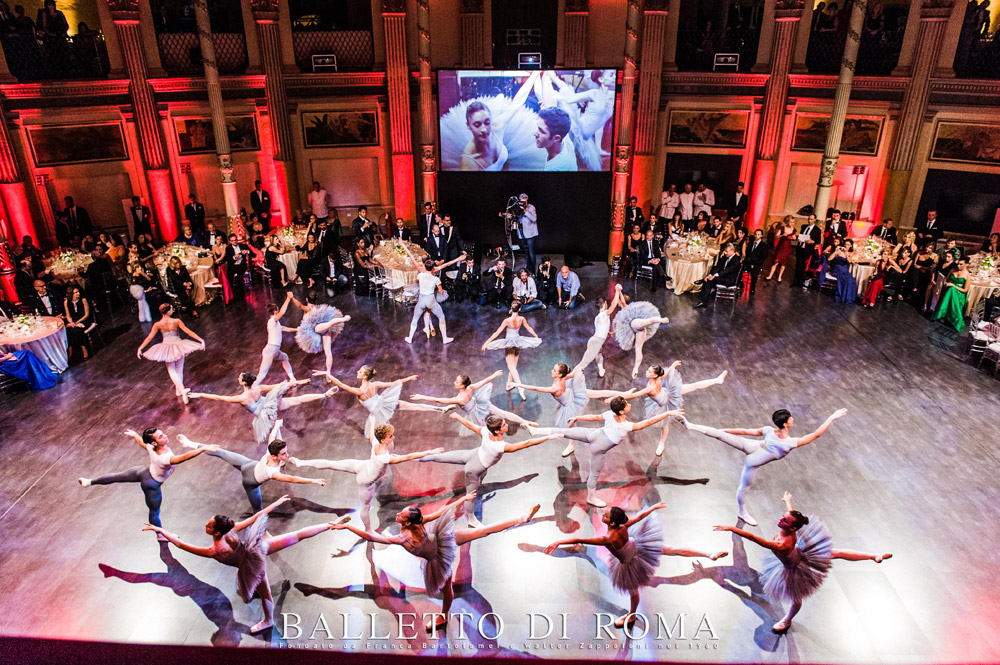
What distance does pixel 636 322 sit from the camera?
306 inches

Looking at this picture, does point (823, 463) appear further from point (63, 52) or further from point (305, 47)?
point (63, 52)

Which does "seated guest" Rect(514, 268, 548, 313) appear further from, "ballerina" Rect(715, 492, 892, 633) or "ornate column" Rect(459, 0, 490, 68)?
"ornate column" Rect(459, 0, 490, 68)

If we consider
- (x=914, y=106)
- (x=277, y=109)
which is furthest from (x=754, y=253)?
(x=277, y=109)

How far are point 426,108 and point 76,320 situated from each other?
309 inches

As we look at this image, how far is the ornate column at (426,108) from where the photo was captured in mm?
12812

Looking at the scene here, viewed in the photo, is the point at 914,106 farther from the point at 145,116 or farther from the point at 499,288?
the point at 145,116

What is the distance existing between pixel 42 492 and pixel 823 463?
806cm

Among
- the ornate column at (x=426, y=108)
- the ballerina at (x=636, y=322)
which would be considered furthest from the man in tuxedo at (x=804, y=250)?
the ornate column at (x=426, y=108)

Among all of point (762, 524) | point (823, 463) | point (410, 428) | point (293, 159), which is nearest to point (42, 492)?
point (410, 428)

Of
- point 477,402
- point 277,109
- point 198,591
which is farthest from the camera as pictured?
point 277,109

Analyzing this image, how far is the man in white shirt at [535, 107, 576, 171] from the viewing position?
1260 centimetres

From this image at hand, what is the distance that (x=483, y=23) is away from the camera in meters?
14.1

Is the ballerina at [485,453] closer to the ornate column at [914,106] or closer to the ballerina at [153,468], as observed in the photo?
the ballerina at [153,468]

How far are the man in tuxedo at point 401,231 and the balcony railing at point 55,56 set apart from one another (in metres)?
6.98
